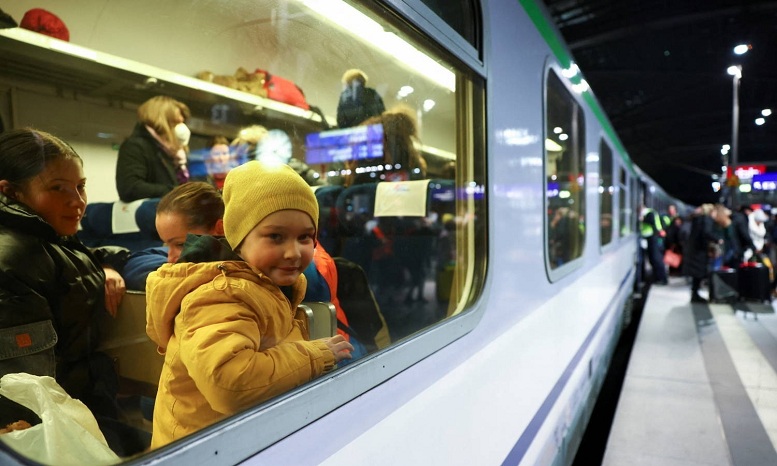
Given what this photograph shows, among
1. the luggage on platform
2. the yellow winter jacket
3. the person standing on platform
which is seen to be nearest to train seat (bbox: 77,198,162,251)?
the yellow winter jacket

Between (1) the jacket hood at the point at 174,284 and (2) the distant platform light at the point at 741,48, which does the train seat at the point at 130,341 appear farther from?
(2) the distant platform light at the point at 741,48

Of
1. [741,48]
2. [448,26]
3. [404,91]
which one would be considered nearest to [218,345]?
[448,26]

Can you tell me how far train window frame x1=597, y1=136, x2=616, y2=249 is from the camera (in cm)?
464

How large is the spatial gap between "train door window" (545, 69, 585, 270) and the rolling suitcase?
15.8 ft

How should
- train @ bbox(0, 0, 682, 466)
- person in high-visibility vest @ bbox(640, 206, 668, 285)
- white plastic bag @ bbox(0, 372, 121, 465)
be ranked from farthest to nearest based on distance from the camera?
1. person in high-visibility vest @ bbox(640, 206, 668, 285)
2. train @ bbox(0, 0, 682, 466)
3. white plastic bag @ bbox(0, 372, 121, 465)

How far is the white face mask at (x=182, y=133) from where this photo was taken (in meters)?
2.54

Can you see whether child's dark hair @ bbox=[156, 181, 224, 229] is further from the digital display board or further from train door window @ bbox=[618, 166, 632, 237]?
train door window @ bbox=[618, 166, 632, 237]

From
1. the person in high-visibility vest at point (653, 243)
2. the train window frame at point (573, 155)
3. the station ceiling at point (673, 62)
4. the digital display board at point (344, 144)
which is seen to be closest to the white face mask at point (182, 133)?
the digital display board at point (344, 144)

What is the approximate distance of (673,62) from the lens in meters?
10.4

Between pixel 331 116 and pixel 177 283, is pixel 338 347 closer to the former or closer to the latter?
pixel 177 283

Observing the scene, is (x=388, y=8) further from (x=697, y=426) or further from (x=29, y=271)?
(x=697, y=426)

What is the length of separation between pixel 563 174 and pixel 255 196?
8.49 ft

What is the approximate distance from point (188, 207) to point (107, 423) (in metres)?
0.57

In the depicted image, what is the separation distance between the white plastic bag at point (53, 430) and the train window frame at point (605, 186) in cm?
421
